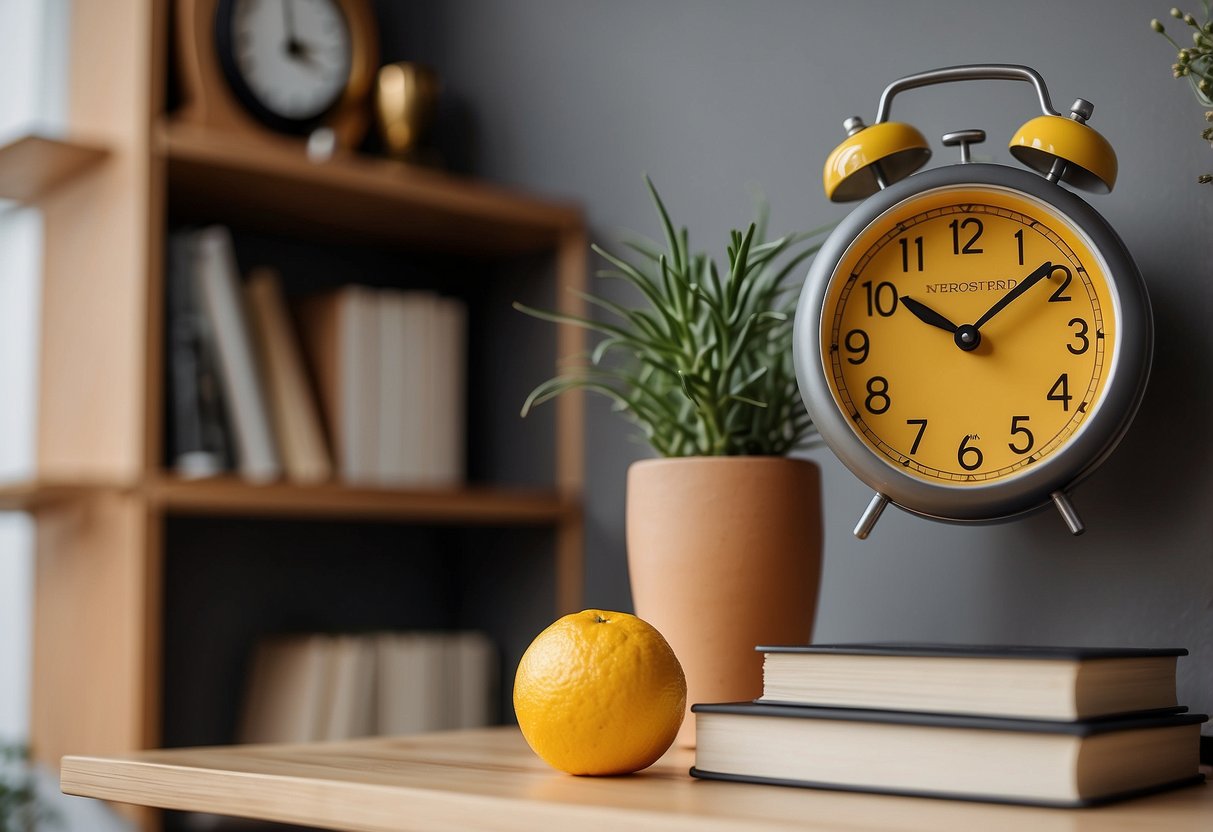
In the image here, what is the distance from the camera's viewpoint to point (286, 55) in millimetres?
1829

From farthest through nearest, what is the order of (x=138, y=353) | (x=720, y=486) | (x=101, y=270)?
(x=101, y=270)
(x=138, y=353)
(x=720, y=486)

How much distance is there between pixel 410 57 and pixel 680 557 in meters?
1.30

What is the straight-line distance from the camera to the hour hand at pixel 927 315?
983 millimetres

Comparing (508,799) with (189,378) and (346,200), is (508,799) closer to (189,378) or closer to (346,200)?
(189,378)

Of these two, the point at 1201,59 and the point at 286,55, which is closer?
the point at 1201,59

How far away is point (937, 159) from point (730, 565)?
0.46 metres

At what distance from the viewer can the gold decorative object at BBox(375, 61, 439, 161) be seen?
1.88 m

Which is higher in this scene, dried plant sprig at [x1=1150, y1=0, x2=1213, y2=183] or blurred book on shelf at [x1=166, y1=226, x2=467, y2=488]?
dried plant sprig at [x1=1150, y1=0, x2=1213, y2=183]

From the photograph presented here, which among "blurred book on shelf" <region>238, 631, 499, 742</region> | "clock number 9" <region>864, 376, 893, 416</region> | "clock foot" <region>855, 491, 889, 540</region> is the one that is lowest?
"blurred book on shelf" <region>238, 631, 499, 742</region>

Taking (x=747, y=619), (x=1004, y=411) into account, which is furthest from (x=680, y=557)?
(x=1004, y=411)

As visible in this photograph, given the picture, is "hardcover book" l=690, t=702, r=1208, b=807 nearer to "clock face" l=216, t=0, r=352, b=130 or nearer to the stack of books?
the stack of books

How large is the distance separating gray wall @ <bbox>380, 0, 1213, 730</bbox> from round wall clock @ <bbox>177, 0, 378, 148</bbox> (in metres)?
0.25

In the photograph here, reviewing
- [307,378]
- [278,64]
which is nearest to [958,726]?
[307,378]

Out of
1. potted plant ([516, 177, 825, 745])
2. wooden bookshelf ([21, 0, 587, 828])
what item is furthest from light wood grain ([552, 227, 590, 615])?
potted plant ([516, 177, 825, 745])
